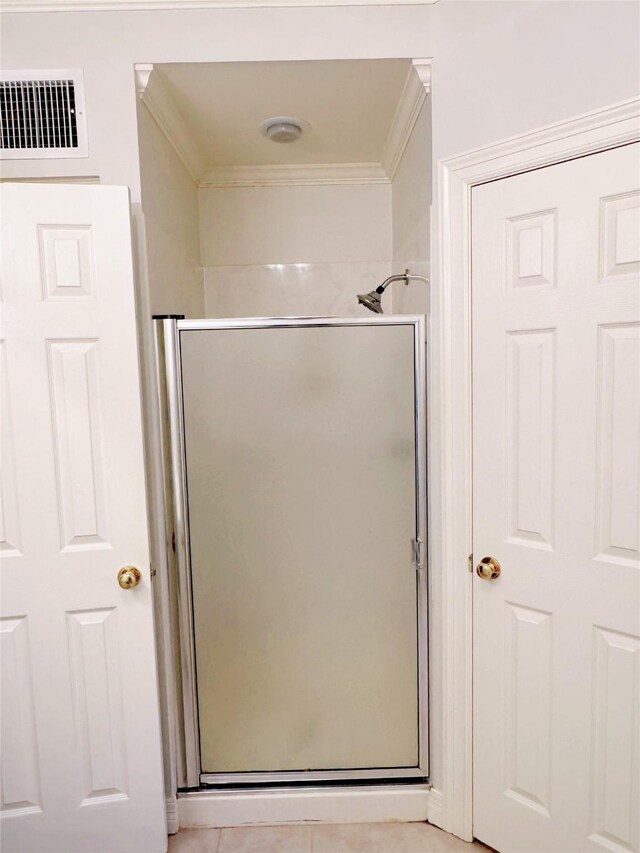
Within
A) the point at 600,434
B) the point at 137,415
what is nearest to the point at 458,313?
the point at 600,434

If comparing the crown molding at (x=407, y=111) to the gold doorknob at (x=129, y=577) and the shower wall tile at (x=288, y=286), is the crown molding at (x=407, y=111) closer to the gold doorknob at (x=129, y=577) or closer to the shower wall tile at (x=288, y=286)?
the shower wall tile at (x=288, y=286)

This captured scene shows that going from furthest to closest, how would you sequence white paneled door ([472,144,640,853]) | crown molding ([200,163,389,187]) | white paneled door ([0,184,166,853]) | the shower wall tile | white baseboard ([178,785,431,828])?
the shower wall tile < crown molding ([200,163,389,187]) < white baseboard ([178,785,431,828]) < white paneled door ([0,184,166,853]) < white paneled door ([472,144,640,853])

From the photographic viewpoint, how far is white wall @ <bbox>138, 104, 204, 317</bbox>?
5.23 feet

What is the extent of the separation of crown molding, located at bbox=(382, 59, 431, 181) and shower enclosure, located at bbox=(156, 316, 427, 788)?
717mm

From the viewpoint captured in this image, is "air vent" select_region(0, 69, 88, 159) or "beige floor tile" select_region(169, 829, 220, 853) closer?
"air vent" select_region(0, 69, 88, 159)

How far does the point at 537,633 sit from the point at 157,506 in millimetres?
1211

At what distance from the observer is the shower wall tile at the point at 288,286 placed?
2480 millimetres

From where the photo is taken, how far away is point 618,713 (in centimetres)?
133

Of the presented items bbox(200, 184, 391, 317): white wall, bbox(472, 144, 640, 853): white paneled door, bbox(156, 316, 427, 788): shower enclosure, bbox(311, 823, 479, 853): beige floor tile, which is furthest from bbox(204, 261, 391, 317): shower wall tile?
bbox(311, 823, 479, 853): beige floor tile

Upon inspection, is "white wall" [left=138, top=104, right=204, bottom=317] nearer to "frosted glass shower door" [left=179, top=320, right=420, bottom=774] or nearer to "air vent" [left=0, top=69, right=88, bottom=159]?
"air vent" [left=0, top=69, right=88, bottom=159]

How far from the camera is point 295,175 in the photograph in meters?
2.39

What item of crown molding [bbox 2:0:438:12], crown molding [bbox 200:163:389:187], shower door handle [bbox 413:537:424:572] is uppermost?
crown molding [bbox 2:0:438:12]

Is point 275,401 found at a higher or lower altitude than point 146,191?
lower

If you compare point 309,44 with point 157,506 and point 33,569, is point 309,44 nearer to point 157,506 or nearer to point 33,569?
point 157,506
